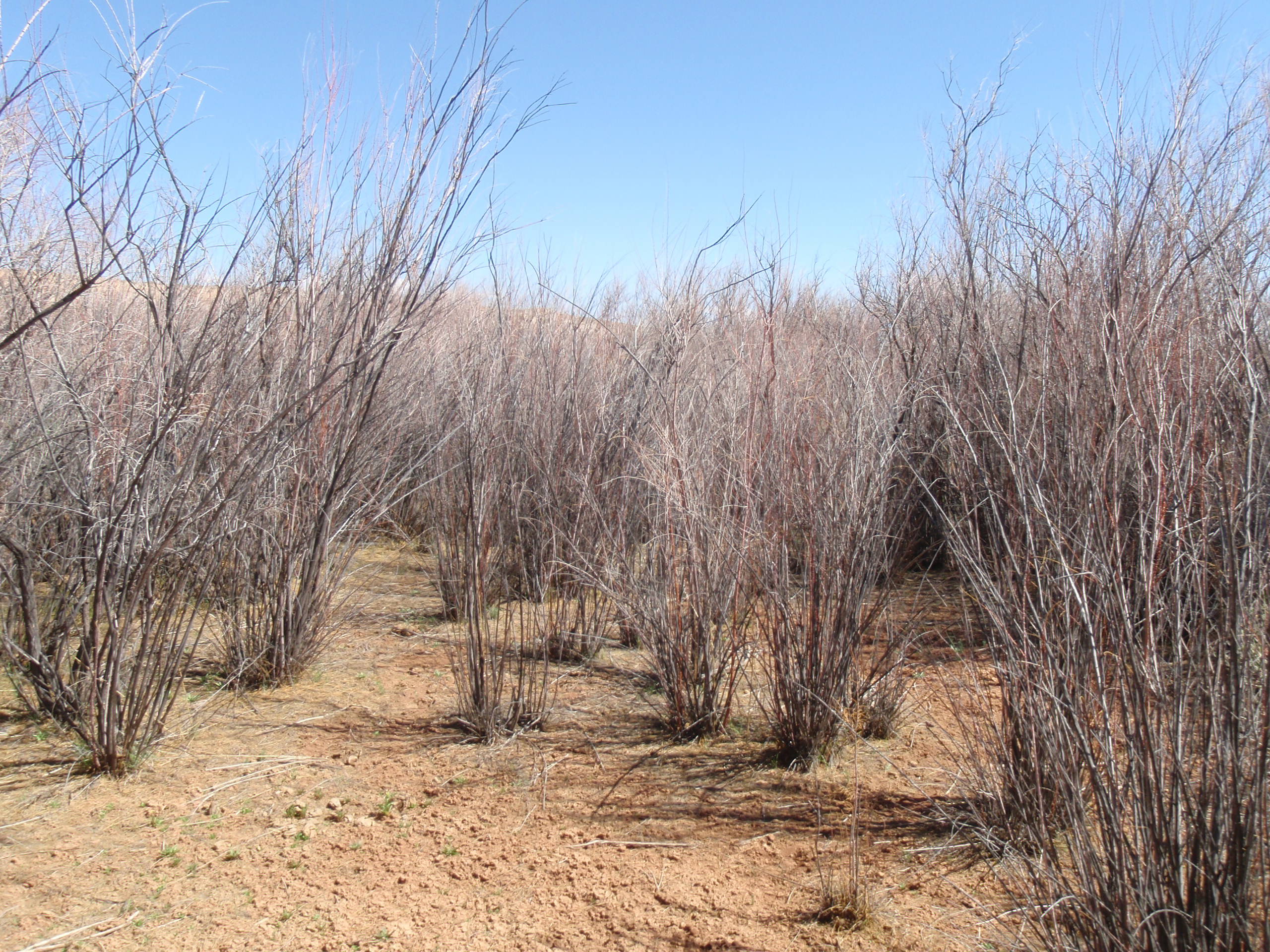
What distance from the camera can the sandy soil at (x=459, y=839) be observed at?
2.18 meters

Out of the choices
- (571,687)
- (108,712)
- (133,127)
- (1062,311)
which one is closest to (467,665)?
(571,687)

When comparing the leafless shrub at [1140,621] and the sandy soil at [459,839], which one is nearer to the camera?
the leafless shrub at [1140,621]

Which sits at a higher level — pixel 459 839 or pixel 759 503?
pixel 759 503

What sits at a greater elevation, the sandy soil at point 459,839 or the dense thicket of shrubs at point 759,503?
the dense thicket of shrubs at point 759,503

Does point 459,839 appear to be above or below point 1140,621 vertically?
below

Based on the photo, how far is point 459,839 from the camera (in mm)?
2650

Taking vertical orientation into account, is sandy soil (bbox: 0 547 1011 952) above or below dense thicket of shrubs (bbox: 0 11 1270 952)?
below

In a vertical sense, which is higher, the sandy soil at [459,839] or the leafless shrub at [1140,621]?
the leafless shrub at [1140,621]

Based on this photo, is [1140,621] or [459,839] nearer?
[1140,621]

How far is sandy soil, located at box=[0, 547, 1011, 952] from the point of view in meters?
2.18

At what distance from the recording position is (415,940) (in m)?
2.16

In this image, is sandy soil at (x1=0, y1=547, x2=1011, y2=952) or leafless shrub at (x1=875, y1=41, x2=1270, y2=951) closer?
leafless shrub at (x1=875, y1=41, x2=1270, y2=951)

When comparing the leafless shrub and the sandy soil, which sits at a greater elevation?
the leafless shrub

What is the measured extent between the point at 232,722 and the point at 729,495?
223 centimetres
